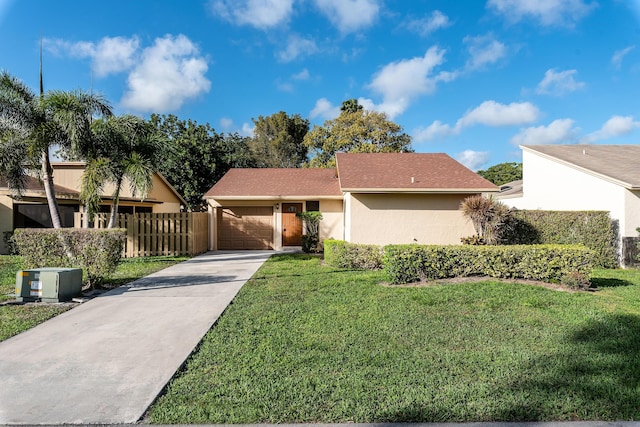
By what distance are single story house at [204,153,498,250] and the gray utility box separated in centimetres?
Result: 816

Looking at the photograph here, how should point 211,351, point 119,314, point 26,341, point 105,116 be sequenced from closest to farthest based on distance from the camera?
point 211,351
point 26,341
point 119,314
point 105,116

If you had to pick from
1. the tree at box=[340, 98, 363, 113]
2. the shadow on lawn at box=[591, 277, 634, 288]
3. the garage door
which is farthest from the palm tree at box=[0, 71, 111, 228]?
the tree at box=[340, 98, 363, 113]

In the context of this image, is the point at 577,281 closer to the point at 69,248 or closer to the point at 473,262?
the point at 473,262

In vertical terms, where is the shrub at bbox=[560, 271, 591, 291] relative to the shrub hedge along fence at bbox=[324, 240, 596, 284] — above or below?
below

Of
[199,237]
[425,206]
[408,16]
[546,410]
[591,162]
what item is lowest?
[546,410]

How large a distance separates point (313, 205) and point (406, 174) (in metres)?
5.39

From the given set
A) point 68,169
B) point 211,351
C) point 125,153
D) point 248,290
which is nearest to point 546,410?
point 211,351

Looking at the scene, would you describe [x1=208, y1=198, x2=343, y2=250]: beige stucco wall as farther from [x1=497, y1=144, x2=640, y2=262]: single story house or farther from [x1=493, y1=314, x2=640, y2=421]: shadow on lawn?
[x1=493, y1=314, x2=640, y2=421]: shadow on lawn

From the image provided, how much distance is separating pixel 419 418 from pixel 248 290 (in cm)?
572

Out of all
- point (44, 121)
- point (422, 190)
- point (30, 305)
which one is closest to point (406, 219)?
point (422, 190)

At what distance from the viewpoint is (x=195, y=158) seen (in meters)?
25.6

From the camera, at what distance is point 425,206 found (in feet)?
43.9

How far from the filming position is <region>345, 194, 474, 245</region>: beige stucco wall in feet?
43.3

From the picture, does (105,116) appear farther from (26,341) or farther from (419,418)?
(419,418)
